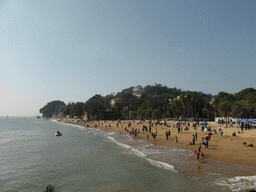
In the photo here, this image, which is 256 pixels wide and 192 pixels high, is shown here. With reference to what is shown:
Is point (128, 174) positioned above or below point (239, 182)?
below

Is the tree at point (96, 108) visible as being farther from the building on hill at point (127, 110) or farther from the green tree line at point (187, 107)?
the building on hill at point (127, 110)

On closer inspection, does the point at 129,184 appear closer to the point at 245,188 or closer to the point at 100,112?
the point at 245,188

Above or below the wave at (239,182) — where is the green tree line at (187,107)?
above

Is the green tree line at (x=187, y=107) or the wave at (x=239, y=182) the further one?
the green tree line at (x=187, y=107)

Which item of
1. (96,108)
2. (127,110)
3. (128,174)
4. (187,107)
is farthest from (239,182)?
(127,110)

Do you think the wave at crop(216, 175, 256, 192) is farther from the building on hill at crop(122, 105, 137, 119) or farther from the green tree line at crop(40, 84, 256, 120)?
the building on hill at crop(122, 105, 137, 119)

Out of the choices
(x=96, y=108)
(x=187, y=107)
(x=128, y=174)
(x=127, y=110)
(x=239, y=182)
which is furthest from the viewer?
(x=127, y=110)

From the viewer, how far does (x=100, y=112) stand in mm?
122500

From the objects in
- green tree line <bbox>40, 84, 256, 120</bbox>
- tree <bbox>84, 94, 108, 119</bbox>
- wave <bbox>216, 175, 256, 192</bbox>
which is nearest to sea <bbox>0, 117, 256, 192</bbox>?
wave <bbox>216, 175, 256, 192</bbox>

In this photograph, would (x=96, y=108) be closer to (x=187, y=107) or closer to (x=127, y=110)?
(x=127, y=110)

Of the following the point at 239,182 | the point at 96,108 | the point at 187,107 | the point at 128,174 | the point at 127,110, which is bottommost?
the point at 128,174

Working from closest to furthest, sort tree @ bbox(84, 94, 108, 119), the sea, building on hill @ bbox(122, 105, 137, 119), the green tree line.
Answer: the sea
the green tree line
tree @ bbox(84, 94, 108, 119)
building on hill @ bbox(122, 105, 137, 119)

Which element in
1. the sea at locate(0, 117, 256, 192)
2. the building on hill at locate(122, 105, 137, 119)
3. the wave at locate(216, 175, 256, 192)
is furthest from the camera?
the building on hill at locate(122, 105, 137, 119)

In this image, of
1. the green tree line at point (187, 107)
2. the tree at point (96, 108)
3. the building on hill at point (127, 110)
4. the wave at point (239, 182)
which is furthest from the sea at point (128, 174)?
the building on hill at point (127, 110)
